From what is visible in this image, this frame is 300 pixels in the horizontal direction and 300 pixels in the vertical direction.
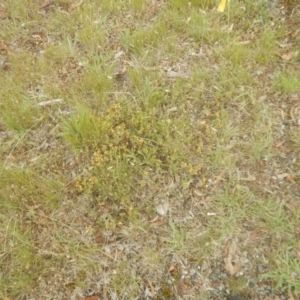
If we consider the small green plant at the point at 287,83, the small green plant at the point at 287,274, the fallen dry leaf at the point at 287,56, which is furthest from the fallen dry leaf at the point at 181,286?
the fallen dry leaf at the point at 287,56

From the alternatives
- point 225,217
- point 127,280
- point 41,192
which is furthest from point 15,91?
point 225,217

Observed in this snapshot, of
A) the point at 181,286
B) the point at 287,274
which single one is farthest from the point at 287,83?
the point at 181,286

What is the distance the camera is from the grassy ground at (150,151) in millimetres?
2615

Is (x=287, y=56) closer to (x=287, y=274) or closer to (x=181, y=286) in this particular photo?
(x=287, y=274)

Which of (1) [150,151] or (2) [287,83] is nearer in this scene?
(1) [150,151]

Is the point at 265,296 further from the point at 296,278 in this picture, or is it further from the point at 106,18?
the point at 106,18

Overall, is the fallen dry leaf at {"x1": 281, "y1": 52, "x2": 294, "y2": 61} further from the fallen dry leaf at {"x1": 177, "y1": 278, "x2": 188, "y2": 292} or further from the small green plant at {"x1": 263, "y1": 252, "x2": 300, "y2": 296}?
the fallen dry leaf at {"x1": 177, "y1": 278, "x2": 188, "y2": 292}

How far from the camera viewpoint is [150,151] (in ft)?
9.74

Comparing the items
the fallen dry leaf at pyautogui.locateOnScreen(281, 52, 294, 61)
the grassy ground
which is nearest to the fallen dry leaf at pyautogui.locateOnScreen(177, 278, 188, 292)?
the grassy ground

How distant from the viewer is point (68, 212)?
2861mm

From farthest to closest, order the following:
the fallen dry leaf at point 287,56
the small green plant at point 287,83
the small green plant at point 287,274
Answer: the fallen dry leaf at point 287,56 < the small green plant at point 287,83 < the small green plant at point 287,274

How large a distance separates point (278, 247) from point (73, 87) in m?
2.28

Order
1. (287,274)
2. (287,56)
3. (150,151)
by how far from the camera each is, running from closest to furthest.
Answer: (287,274), (150,151), (287,56)

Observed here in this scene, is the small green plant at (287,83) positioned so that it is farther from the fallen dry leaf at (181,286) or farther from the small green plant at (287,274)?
the fallen dry leaf at (181,286)
